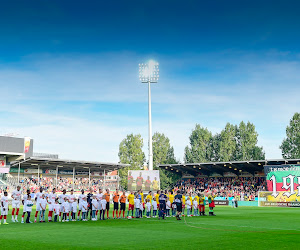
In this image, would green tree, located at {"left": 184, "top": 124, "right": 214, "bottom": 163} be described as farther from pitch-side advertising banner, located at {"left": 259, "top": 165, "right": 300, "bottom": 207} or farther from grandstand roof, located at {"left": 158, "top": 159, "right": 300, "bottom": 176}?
pitch-side advertising banner, located at {"left": 259, "top": 165, "right": 300, "bottom": 207}

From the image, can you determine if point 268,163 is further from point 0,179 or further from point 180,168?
Answer: point 0,179

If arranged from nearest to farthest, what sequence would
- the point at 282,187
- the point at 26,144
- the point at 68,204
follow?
the point at 68,204
the point at 282,187
the point at 26,144

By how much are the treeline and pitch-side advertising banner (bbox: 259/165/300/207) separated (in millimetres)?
25397

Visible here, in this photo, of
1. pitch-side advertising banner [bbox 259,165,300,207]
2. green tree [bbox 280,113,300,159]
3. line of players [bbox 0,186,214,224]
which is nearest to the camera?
line of players [bbox 0,186,214,224]

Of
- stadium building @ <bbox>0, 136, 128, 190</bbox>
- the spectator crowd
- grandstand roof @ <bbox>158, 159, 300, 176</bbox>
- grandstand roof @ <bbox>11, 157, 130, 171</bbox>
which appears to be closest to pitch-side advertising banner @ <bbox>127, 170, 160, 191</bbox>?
the spectator crowd

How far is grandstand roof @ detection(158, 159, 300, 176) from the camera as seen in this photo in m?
55.9

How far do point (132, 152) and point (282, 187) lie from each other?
4173cm

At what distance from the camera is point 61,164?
61156mm

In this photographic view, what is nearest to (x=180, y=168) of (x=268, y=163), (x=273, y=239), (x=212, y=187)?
(x=212, y=187)

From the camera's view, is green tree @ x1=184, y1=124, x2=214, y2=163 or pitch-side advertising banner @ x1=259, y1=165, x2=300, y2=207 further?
green tree @ x1=184, y1=124, x2=214, y2=163

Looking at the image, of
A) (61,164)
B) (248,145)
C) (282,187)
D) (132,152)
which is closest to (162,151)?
(132,152)

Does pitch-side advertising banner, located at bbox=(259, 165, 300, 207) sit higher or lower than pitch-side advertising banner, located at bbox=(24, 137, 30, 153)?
lower

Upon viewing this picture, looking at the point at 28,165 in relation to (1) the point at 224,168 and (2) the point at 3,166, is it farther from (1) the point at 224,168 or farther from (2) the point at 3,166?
(1) the point at 224,168

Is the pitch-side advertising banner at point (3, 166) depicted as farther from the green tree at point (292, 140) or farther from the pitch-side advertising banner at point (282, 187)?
the green tree at point (292, 140)
